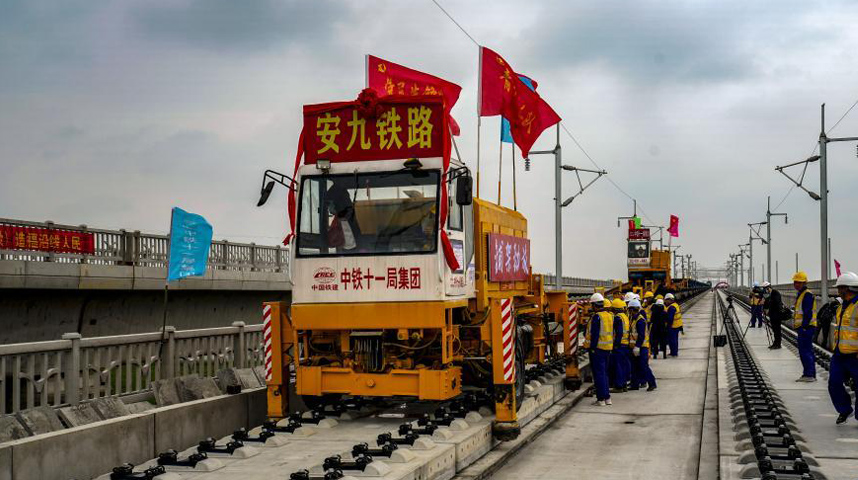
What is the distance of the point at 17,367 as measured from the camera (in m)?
9.01

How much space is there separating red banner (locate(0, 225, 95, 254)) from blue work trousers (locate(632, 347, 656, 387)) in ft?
38.3

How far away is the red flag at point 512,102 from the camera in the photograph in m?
16.3

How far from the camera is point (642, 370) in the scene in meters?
17.8

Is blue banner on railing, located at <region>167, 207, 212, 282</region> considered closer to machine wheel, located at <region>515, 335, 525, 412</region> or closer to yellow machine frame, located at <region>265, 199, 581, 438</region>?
yellow machine frame, located at <region>265, 199, 581, 438</region>

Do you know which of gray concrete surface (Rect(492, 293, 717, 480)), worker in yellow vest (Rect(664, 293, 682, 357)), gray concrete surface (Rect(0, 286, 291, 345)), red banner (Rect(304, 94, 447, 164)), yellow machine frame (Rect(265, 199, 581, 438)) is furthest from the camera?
worker in yellow vest (Rect(664, 293, 682, 357))

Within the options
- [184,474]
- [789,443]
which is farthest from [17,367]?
[789,443]

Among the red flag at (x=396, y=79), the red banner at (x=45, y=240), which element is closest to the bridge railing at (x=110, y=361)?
the red flag at (x=396, y=79)

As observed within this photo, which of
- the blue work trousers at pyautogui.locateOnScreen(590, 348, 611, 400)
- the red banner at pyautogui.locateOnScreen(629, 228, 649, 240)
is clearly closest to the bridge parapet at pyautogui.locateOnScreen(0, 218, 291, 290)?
the blue work trousers at pyautogui.locateOnScreen(590, 348, 611, 400)

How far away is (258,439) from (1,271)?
957 centimetres

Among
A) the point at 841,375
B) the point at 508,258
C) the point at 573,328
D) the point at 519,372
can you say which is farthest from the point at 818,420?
the point at 573,328

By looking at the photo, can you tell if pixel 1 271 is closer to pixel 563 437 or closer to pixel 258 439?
pixel 258 439

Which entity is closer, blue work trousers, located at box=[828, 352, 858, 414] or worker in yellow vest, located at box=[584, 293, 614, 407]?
blue work trousers, located at box=[828, 352, 858, 414]

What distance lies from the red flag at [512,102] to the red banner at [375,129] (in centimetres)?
490

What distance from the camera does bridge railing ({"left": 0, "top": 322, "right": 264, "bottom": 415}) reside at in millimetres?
9156
